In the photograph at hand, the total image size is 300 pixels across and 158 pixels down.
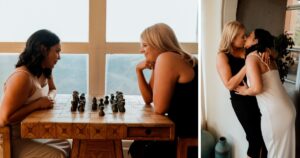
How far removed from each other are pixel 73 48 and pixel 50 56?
341 mm

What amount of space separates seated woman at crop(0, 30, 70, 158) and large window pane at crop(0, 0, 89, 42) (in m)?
0.33

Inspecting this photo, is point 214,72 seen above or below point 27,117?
A: above

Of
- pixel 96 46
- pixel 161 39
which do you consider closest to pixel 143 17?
pixel 96 46

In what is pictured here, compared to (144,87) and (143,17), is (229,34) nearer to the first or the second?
(144,87)

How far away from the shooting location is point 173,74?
985 mm

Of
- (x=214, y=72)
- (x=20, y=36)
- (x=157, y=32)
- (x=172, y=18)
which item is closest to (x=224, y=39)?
(x=214, y=72)

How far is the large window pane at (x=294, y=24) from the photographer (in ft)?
0.85

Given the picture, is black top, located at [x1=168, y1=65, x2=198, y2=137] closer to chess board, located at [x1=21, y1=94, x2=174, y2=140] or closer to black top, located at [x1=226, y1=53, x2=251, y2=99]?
chess board, located at [x1=21, y1=94, x2=174, y2=140]

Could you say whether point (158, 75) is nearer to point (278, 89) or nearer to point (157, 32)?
point (157, 32)

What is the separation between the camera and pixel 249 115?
0.28m

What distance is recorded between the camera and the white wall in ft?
1.04

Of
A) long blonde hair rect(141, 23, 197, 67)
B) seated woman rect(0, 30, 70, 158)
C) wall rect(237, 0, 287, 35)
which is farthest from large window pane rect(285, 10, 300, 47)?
seated woman rect(0, 30, 70, 158)

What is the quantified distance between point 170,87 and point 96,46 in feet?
2.37

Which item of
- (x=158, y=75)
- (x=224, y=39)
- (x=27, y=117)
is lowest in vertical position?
(x=27, y=117)
